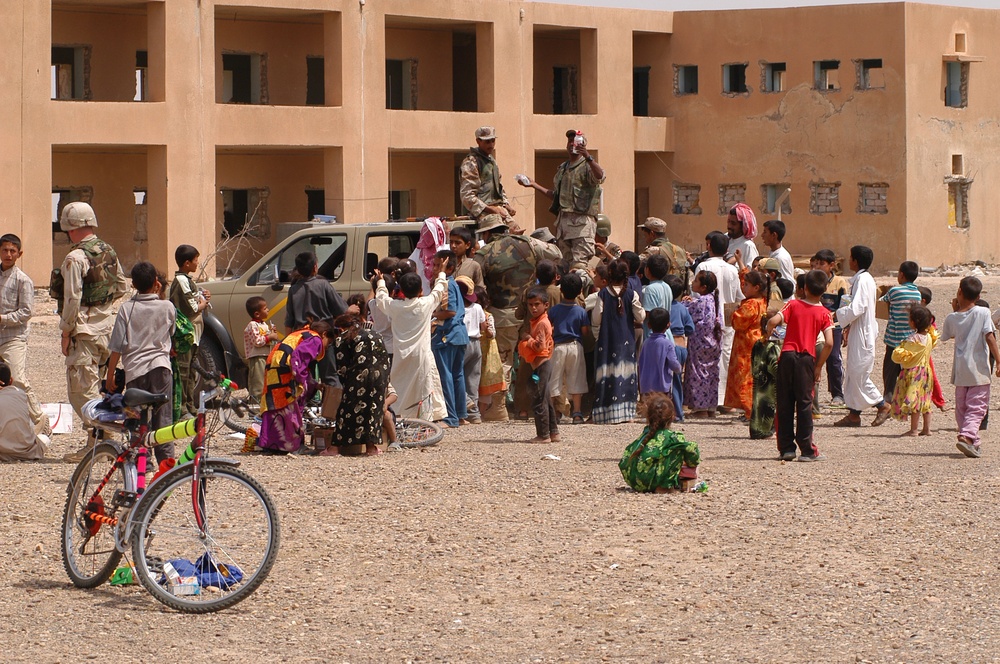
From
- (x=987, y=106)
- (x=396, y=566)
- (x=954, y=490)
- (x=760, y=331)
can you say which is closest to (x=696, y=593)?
(x=396, y=566)

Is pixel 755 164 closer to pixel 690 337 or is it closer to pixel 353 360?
pixel 690 337

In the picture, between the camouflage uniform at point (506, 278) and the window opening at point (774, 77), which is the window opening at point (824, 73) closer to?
the window opening at point (774, 77)

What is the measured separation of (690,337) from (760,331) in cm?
110

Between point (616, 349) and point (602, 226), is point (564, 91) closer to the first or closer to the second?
point (602, 226)

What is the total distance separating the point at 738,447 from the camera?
12.0m

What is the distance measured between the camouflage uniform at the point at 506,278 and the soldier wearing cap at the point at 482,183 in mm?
1053

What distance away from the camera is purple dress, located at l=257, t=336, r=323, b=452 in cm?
1116

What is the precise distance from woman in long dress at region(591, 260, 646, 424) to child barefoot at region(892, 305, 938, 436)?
2113 mm

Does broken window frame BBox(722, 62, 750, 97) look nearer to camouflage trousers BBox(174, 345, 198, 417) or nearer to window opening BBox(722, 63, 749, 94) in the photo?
window opening BBox(722, 63, 749, 94)

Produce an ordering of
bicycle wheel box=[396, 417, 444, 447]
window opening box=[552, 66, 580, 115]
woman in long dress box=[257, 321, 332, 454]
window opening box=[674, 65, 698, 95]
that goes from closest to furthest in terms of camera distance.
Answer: woman in long dress box=[257, 321, 332, 454], bicycle wheel box=[396, 417, 444, 447], window opening box=[674, 65, 698, 95], window opening box=[552, 66, 580, 115]

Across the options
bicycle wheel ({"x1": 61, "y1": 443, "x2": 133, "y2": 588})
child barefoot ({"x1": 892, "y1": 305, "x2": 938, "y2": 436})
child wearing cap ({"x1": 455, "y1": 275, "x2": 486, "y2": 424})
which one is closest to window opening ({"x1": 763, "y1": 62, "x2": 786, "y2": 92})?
child wearing cap ({"x1": 455, "y1": 275, "x2": 486, "y2": 424})

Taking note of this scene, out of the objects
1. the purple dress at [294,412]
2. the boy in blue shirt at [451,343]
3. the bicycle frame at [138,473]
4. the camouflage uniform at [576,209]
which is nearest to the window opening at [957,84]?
the camouflage uniform at [576,209]

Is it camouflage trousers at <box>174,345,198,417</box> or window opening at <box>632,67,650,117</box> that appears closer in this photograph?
camouflage trousers at <box>174,345,198,417</box>

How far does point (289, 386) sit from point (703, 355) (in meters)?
4.15
